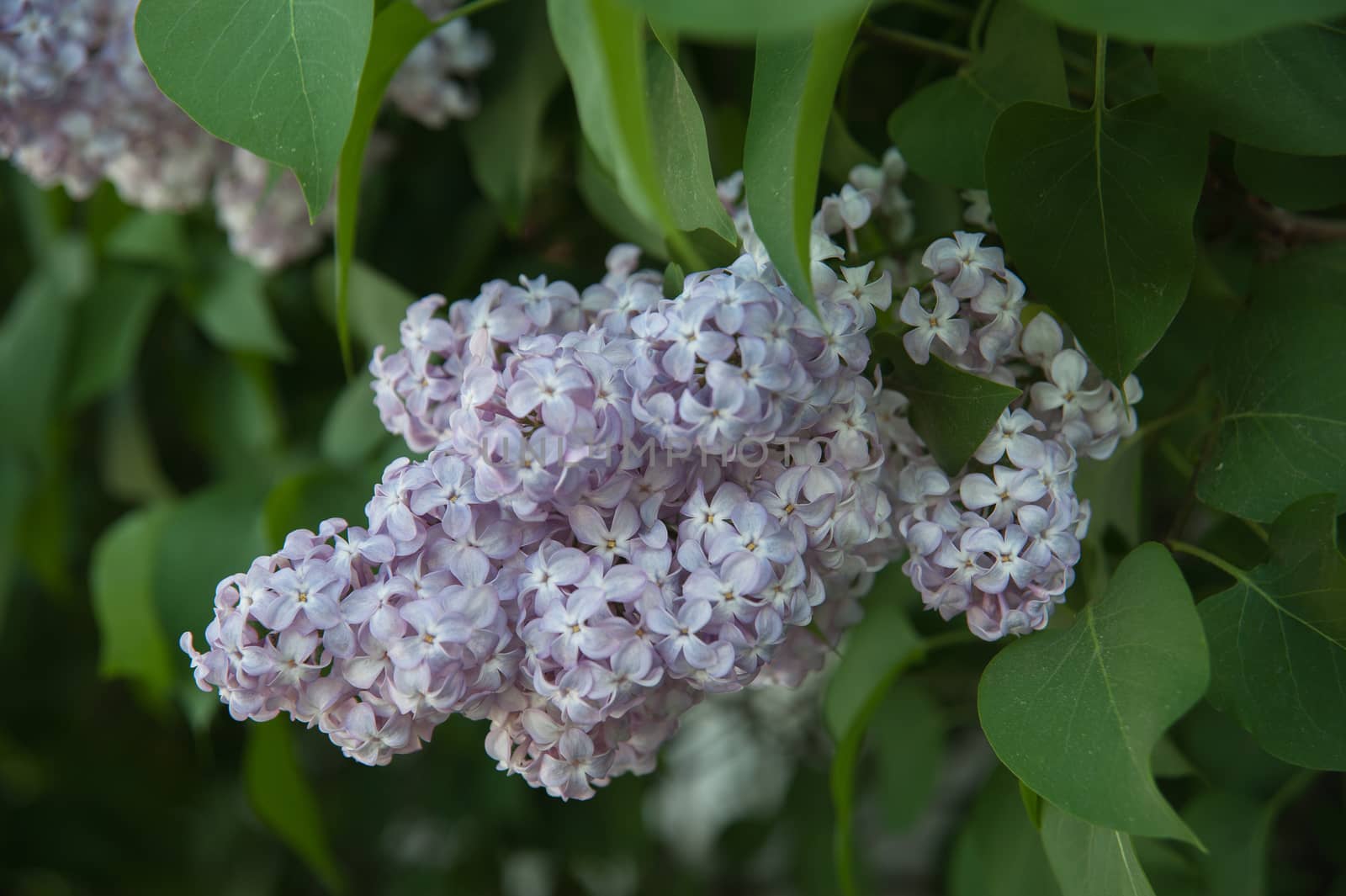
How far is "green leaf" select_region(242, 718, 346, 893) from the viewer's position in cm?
66

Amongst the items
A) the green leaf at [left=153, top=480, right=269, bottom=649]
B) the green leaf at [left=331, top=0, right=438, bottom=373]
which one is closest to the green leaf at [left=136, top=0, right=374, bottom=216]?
the green leaf at [left=331, top=0, right=438, bottom=373]

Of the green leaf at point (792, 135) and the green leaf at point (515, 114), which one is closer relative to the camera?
the green leaf at point (792, 135)

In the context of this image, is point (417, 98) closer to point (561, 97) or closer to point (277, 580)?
point (561, 97)

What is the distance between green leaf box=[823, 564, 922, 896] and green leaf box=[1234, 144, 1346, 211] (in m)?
0.24

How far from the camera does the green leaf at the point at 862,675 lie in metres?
0.52

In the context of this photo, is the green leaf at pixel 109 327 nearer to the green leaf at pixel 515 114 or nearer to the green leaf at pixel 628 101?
the green leaf at pixel 515 114

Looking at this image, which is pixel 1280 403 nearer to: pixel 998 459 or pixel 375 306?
pixel 998 459

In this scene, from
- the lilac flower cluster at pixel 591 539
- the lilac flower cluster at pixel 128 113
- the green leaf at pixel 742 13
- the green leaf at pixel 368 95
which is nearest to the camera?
the green leaf at pixel 742 13

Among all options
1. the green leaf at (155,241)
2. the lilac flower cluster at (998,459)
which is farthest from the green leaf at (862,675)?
the green leaf at (155,241)

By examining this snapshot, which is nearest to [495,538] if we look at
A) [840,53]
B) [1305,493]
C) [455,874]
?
[840,53]

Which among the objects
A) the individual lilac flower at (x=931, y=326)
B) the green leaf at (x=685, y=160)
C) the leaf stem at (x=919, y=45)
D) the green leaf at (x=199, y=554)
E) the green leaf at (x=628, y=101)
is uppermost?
the green leaf at (x=628, y=101)

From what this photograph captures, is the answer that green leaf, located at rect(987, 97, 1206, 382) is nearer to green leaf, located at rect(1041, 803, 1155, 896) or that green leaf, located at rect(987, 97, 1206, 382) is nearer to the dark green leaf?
green leaf, located at rect(1041, 803, 1155, 896)

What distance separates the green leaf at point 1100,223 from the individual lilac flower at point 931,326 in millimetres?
29

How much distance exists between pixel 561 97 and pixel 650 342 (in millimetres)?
409
